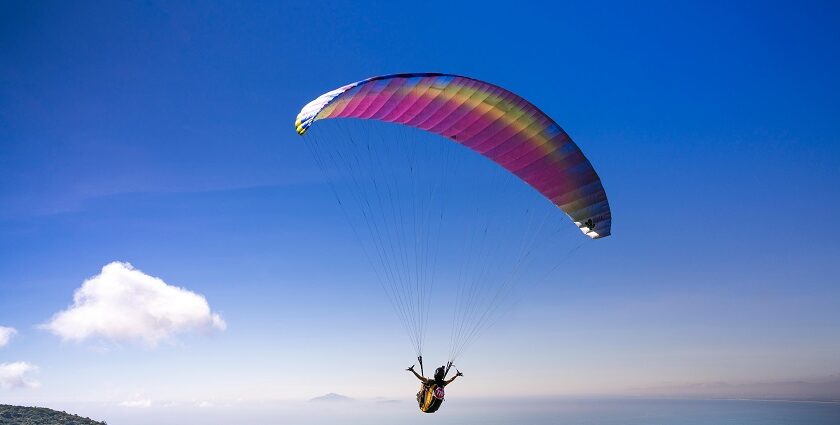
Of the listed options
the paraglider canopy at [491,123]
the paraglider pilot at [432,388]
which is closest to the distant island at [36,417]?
the paraglider pilot at [432,388]

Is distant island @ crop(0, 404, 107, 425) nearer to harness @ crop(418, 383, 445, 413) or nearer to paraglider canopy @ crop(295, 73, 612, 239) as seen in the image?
harness @ crop(418, 383, 445, 413)

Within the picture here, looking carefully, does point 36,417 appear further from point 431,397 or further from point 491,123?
point 491,123

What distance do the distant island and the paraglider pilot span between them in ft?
117

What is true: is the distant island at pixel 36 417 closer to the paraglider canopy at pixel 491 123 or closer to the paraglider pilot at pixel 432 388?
the paraglider pilot at pixel 432 388

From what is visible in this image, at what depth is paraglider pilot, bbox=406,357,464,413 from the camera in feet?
44.2

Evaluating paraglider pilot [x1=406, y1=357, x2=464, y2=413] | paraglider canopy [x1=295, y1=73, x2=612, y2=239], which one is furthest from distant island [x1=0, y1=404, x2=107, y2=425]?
paraglider canopy [x1=295, y1=73, x2=612, y2=239]

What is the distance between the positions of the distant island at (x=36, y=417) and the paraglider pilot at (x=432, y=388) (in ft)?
117

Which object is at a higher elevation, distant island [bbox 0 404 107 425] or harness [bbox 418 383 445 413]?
distant island [bbox 0 404 107 425]

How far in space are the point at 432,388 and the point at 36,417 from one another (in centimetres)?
4108

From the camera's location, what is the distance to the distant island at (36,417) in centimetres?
3775

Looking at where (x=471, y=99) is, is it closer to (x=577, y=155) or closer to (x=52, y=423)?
(x=577, y=155)

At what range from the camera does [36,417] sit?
3938 centimetres

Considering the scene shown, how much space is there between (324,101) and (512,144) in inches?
249

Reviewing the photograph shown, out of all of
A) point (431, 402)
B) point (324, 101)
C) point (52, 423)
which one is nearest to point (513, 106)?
point (324, 101)
